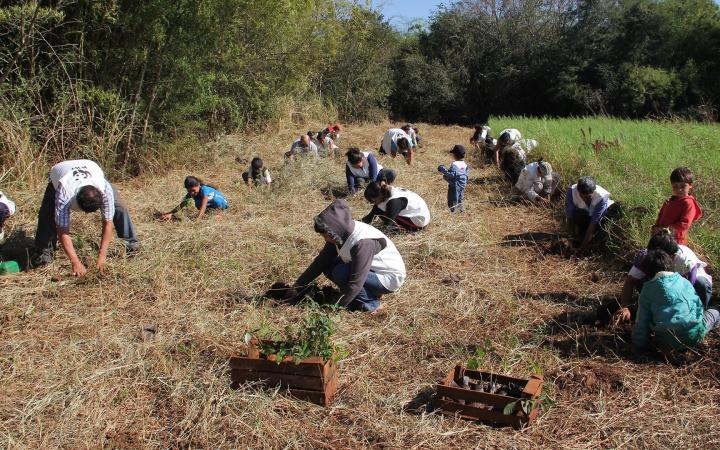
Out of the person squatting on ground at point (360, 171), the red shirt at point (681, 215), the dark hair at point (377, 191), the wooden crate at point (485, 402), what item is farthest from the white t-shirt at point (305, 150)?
the wooden crate at point (485, 402)

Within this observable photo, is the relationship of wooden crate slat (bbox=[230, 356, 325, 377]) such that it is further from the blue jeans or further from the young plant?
the blue jeans

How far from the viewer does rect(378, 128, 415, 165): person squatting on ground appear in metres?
10.0

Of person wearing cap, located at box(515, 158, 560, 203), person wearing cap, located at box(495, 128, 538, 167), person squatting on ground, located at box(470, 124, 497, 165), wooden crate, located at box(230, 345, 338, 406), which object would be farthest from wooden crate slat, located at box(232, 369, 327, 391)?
person squatting on ground, located at box(470, 124, 497, 165)

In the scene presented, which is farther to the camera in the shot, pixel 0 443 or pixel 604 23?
pixel 604 23

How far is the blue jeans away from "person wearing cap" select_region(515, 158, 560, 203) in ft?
13.1

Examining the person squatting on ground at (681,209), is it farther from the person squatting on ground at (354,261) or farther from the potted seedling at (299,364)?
the potted seedling at (299,364)

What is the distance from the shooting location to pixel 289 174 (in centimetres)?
865

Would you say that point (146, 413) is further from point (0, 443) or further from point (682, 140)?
point (682, 140)

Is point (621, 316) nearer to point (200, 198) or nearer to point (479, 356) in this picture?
point (479, 356)

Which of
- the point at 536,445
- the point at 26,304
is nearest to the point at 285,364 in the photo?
the point at 536,445

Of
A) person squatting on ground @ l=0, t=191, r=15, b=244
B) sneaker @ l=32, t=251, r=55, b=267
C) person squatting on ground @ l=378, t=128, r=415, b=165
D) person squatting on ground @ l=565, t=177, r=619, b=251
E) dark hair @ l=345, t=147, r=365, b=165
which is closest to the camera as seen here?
sneaker @ l=32, t=251, r=55, b=267

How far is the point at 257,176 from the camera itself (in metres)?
8.29

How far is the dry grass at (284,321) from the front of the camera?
2895 millimetres

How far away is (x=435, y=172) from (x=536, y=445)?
24.9 feet
